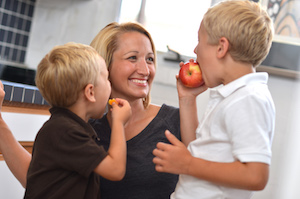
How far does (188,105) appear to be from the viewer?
142 cm

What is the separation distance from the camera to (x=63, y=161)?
110cm

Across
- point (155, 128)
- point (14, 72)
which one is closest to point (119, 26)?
point (155, 128)

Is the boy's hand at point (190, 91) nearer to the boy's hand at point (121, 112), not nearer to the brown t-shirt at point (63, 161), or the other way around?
the boy's hand at point (121, 112)

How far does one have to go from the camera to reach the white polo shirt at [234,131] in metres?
0.98

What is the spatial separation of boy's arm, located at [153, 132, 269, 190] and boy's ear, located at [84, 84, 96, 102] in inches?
10.5

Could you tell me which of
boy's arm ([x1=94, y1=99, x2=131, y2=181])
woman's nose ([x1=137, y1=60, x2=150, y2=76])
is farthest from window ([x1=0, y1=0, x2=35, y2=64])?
boy's arm ([x1=94, y1=99, x2=131, y2=181])

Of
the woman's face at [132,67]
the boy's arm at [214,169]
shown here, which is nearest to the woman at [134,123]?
the woman's face at [132,67]

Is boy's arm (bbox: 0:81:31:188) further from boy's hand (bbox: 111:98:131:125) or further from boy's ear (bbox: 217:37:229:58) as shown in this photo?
boy's ear (bbox: 217:37:229:58)

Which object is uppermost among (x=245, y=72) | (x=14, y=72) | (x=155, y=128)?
(x=245, y=72)

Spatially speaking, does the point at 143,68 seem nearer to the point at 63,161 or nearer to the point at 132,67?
the point at 132,67

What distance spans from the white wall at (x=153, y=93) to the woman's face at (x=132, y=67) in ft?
2.08

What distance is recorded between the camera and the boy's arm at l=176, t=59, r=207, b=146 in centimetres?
140

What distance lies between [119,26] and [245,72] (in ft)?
2.38

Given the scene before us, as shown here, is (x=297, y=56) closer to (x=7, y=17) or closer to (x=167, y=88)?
(x=167, y=88)
